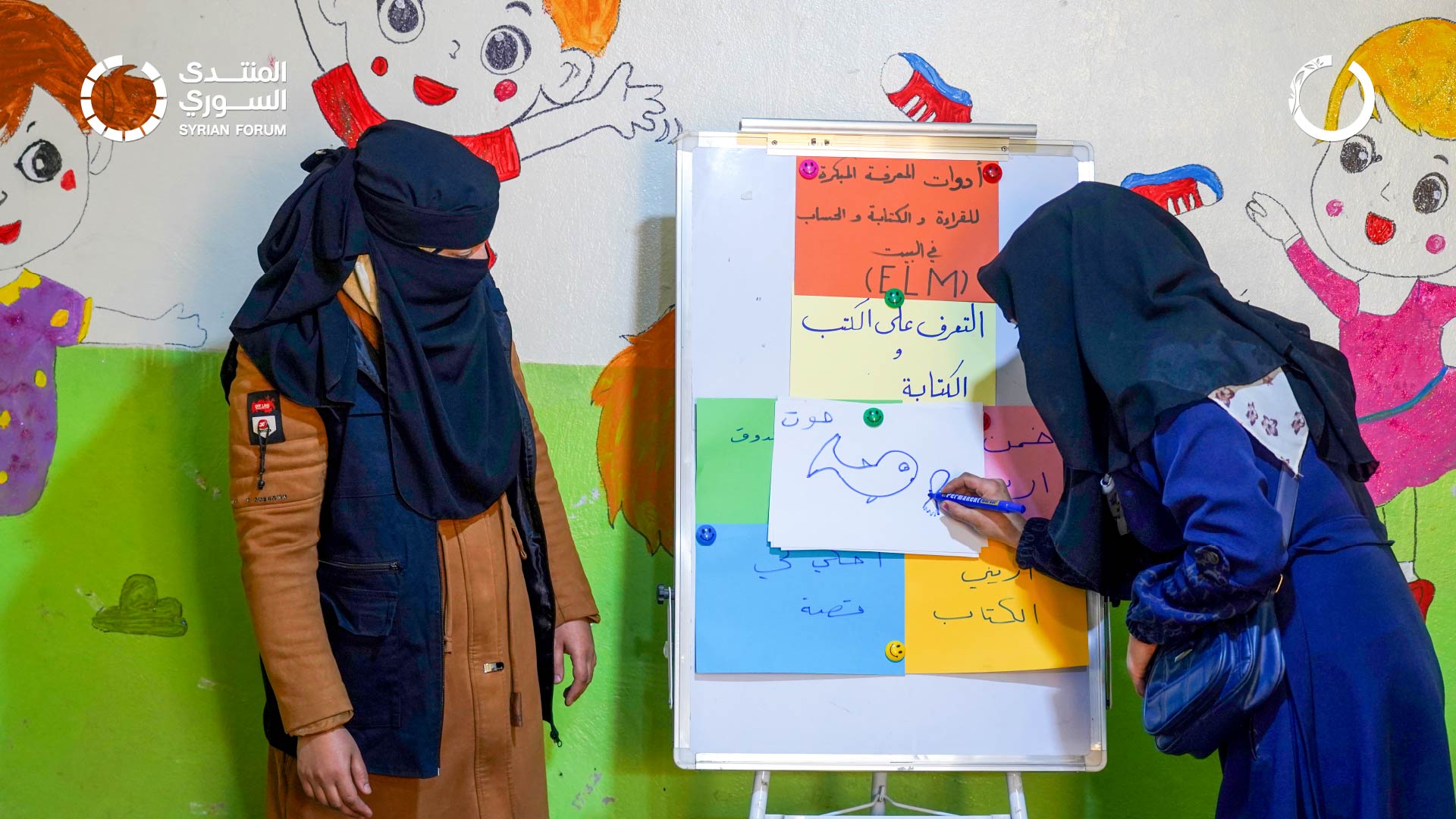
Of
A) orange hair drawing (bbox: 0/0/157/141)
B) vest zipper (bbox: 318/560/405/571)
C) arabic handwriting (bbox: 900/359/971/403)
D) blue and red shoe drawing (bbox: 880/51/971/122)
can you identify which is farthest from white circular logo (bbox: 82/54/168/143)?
arabic handwriting (bbox: 900/359/971/403)

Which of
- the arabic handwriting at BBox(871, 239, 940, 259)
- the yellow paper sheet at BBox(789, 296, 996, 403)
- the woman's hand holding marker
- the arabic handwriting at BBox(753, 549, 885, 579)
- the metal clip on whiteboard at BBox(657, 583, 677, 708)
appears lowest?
the metal clip on whiteboard at BBox(657, 583, 677, 708)

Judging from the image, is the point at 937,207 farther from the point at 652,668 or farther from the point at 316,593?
the point at 316,593

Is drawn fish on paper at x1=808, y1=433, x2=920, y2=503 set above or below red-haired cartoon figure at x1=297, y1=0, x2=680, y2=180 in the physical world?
below

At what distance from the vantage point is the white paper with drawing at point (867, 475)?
1.56 metres

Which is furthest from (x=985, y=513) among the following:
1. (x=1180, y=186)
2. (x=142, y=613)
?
(x=142, y=613)

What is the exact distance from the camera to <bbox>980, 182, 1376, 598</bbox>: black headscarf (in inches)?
49.9

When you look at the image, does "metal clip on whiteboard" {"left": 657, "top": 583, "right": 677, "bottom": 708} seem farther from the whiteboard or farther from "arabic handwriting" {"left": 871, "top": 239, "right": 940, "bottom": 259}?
"arabic handwriting" {"left": 871, "top": 239, "right": 940, "bottom": 259}

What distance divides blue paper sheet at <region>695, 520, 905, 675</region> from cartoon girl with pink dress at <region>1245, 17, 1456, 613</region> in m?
0.98

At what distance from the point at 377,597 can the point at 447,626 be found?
100 mm

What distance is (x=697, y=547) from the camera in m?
1.57

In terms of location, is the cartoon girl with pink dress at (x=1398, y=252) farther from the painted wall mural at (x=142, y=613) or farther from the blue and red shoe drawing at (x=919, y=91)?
the painted wall mural at (x=142, y=613)

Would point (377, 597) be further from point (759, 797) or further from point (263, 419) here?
point (759, 797)

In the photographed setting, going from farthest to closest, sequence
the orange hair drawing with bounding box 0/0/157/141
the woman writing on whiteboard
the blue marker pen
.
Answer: the orange hair drawing with bounding box 0/0/157/141, the blue marker pen, the woman writing on whiteboard

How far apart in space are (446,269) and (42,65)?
3.28ft
